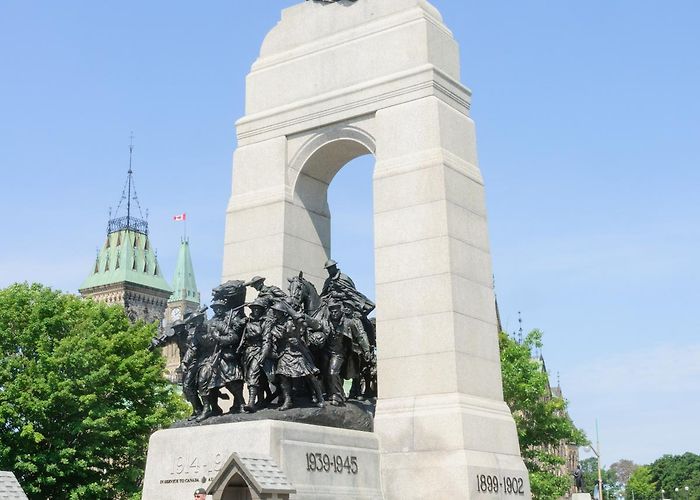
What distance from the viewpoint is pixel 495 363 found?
16484 millimetres

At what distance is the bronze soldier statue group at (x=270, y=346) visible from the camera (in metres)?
14.9

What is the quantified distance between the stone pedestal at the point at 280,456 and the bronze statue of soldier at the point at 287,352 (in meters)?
0.85

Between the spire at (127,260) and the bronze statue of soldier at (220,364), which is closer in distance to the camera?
the bronze statue of soldier at (220,364)

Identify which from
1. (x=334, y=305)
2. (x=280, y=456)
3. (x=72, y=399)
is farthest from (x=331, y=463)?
(x=72, y=399)

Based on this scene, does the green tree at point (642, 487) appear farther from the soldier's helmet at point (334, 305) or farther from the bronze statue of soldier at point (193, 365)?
the bronze statue of soldier at point (193, 365)

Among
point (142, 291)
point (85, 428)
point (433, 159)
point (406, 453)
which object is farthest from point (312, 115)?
point (142, 291)

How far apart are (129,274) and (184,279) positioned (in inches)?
450

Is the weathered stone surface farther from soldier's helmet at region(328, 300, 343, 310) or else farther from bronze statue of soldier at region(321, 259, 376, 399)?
soldier's helmet at region(328, 300, 343, 310)

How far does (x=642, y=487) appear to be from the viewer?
121m

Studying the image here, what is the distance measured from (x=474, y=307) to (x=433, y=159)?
263cm

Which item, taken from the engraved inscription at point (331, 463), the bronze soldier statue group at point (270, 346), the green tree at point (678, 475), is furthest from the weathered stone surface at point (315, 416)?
the green tree at point (678, 475)

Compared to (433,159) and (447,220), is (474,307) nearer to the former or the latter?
(447,220)

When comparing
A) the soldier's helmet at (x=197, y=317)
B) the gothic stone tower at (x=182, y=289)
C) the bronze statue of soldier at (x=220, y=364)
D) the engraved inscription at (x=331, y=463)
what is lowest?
the engraved inscription at (x=331, y=463)

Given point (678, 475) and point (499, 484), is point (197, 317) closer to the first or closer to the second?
point (499, 484)
